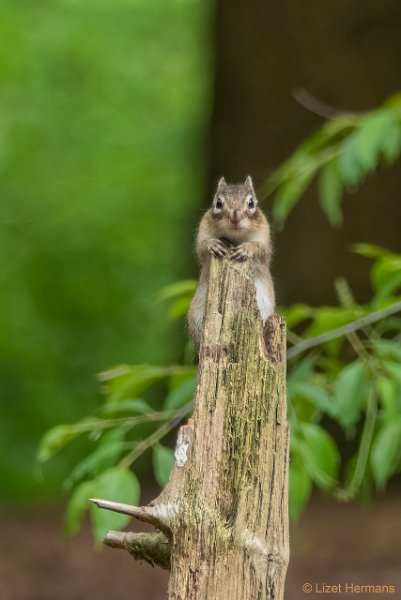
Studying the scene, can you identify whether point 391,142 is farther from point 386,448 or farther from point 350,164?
point 386,448

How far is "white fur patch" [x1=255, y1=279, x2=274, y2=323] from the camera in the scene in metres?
3.53

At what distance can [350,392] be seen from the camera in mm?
3863

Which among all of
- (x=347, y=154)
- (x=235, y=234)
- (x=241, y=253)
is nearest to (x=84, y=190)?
(x=347, y=154)

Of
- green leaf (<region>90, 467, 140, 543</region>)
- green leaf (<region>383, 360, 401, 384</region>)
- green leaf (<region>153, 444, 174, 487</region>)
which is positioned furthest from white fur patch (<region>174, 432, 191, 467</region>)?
green leaf (<region>383, 360, 401, 384</region>)

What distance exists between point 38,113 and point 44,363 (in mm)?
2850

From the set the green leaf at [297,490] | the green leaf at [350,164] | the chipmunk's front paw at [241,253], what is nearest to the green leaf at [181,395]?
the green leaf at [297,490]

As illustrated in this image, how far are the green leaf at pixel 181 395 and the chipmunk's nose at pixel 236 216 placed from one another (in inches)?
27.8

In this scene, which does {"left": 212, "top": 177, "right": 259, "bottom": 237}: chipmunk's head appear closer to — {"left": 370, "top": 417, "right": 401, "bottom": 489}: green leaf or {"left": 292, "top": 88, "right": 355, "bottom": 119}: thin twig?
{"left": 370, "top": 417, "right": 401, "bottom": 489}: green leaf

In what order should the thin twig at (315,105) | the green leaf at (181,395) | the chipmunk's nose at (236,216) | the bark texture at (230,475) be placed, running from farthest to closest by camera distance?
the thin twig at (315,105) < the green leaf at (181,395) < the chipmunk's nose at (236,216) < the bark texture at (230,475)

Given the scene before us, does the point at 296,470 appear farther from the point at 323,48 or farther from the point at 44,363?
the point at 44,363

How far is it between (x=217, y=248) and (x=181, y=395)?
3.28 ft

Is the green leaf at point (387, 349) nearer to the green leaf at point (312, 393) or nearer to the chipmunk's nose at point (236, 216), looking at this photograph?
the green leaf at point (312, 393)

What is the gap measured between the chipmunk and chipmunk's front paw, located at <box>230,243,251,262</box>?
9.9 inches

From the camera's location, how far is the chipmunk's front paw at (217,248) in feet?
10.2
